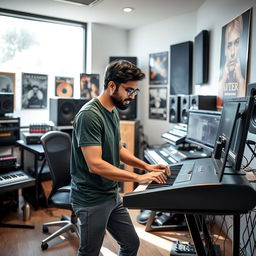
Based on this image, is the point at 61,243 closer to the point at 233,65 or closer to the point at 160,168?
the point at 160,168

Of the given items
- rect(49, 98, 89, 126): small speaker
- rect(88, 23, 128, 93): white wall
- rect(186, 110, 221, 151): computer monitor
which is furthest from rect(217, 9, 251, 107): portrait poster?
rect(88, 23, 128, 93): white wall

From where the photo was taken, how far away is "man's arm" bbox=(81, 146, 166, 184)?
138 cm

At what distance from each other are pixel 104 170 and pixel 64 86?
10.9ft

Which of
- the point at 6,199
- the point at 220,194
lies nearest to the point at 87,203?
the point at 220,194

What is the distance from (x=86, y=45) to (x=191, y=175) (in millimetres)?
3747

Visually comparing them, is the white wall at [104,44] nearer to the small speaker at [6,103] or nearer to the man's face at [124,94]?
the small speaker at [6,103]

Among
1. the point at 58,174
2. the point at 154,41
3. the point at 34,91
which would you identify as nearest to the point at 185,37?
Answer: the point at 154,41

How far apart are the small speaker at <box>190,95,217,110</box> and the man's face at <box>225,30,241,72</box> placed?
14.3 inches

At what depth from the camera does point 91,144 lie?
138cm

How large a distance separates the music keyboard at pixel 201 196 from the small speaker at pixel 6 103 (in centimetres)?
251

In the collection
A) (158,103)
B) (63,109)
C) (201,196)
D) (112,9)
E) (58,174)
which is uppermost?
(112,9)

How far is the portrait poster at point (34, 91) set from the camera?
4148mm

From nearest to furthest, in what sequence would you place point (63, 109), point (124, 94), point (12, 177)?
point (124, 94)
point (12, 177)
point (63, 109)

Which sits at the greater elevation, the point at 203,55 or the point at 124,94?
the point at 203,55
